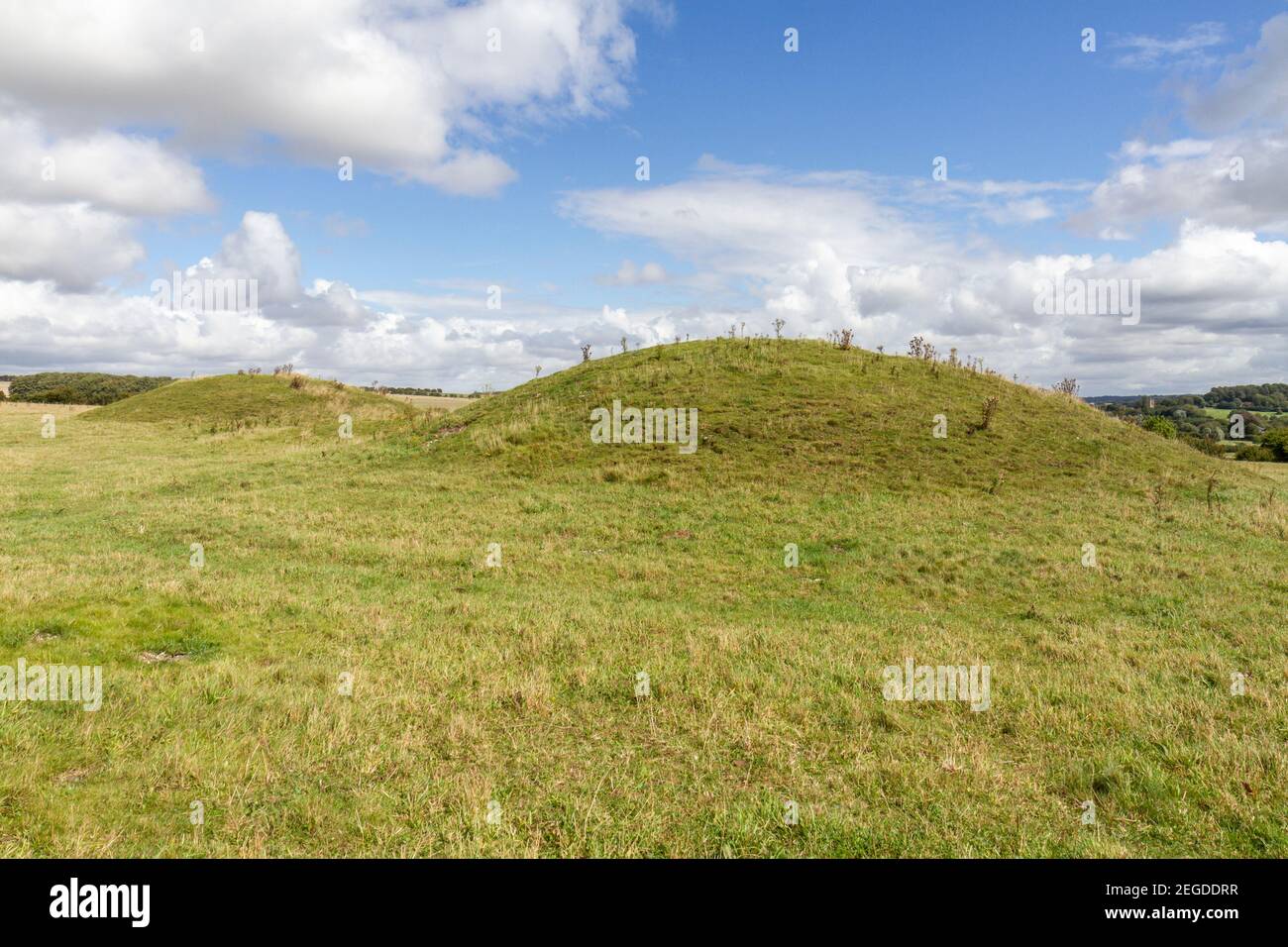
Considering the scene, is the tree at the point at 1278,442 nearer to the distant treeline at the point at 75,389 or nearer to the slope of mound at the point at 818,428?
the slope of mound at the point at 818,428

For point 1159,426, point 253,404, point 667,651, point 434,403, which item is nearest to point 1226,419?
point 1159,426

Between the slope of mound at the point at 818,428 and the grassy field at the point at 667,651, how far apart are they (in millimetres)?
318

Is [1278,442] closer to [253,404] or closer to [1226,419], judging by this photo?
[1226,419]

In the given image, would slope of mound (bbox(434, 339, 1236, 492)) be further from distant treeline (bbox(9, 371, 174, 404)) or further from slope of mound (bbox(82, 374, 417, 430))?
distant treeline (bbox(9, 371, 174, 404))

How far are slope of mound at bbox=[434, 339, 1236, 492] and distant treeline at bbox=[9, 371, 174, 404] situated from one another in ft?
215

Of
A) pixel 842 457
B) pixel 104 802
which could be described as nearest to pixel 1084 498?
pixel 842 457

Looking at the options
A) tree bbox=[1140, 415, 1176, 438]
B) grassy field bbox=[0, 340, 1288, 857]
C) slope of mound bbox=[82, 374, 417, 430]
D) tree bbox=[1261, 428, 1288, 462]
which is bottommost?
grassy field bbox=[0, 340, 1288, 857]

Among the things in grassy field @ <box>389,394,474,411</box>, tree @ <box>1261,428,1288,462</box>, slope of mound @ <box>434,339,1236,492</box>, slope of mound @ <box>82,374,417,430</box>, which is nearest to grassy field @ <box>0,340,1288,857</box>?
slope of mound @ <box>434,339,1236,492</box>

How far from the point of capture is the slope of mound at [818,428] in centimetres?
2620

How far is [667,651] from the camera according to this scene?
452 inches

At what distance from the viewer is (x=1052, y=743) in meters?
8.18

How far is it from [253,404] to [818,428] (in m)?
50.7

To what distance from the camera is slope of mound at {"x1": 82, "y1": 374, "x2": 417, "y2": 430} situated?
53.8 meters
